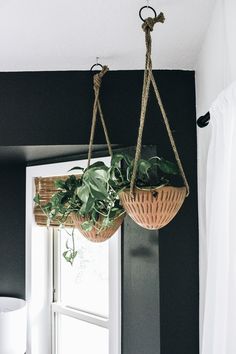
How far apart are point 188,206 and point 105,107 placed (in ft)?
2.04

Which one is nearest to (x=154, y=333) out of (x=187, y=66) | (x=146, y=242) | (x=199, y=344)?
(x=199, y=344)

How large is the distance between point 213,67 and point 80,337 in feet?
6.37

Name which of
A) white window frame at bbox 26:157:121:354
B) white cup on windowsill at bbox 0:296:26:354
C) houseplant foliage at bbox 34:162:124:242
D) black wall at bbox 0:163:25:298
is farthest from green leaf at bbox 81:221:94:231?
black wall at bbox 0:163:25:298

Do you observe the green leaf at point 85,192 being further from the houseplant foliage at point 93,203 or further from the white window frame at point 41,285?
the white window frame at point 41,285

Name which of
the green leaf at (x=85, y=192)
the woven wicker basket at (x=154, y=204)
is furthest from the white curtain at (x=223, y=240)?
the green leaf at (x=85, y=192)

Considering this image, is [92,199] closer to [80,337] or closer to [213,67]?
[213,67]

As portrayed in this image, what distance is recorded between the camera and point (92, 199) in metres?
1.34

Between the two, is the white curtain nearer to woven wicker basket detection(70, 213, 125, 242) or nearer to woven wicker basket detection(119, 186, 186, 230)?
woven wicker basket detection(119, 186, 186, 230)

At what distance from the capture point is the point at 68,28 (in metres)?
1.50

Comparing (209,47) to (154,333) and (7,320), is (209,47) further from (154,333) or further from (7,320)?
(7,320)

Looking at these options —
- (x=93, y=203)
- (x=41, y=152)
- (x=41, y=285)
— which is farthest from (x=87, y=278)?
(x=93, y=203)

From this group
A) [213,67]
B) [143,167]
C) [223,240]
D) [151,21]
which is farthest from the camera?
[213,67]

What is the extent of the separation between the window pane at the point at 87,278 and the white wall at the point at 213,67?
0.91 metres

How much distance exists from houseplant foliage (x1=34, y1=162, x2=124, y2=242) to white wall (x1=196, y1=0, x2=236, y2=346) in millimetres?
404
